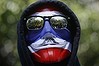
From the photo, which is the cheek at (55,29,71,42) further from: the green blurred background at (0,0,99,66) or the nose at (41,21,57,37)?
the green blurred background at (0,0,99,66)

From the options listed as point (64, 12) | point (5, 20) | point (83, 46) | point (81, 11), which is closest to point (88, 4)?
point (81, 11)

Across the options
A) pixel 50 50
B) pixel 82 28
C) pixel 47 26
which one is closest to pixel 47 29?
pixel 47 26

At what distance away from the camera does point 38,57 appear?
104 inches

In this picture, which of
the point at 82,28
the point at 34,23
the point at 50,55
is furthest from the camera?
the point at 82,28

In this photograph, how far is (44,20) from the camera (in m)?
2.66

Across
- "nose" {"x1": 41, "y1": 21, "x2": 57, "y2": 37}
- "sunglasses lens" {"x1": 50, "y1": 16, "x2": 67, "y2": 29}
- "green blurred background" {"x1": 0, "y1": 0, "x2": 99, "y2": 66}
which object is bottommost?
"green blurred background" {"x1": 0, "y1": 0, "x2": 99, "y2": 66}

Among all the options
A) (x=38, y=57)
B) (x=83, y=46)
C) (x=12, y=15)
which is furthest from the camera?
(x=83, y=46)

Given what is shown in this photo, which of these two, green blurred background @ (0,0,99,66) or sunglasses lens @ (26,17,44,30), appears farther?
green blurred background @ (0,0,99,66)

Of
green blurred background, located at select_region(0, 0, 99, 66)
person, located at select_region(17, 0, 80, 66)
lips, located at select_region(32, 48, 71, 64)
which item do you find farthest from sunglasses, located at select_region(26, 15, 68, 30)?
green blurred background, located at select_region(0, 0, 99, 66)

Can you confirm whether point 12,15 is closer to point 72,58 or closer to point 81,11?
point 81,11

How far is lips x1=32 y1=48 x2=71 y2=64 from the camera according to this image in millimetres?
2600

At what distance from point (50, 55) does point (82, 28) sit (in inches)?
191

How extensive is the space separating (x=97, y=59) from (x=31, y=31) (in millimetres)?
5423

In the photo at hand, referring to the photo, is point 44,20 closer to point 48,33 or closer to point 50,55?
point 48,33
